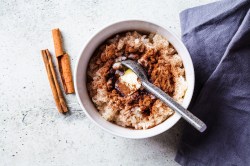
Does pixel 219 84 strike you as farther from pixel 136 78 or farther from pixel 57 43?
pixel 57 43

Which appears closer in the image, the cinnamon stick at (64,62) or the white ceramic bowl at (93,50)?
the white ceramic bowl at (93,50)

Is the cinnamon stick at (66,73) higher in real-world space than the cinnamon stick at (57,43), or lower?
lower

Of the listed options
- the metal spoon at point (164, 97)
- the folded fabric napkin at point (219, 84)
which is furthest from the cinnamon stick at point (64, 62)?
the folded fabric napkin at point (219, 84)

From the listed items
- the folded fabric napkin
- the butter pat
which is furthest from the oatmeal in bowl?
the folded fabric napkin

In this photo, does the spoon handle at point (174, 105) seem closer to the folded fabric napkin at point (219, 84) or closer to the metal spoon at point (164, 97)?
the metal spoon at point (164, 97)

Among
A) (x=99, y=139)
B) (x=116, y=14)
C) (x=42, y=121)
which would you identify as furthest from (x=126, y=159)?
(x=116, y=14)

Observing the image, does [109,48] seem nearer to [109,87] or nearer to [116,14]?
[109,87]

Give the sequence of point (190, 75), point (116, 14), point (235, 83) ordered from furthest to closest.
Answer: point (116, 14) → point (235, 83) → point (190, 75)
